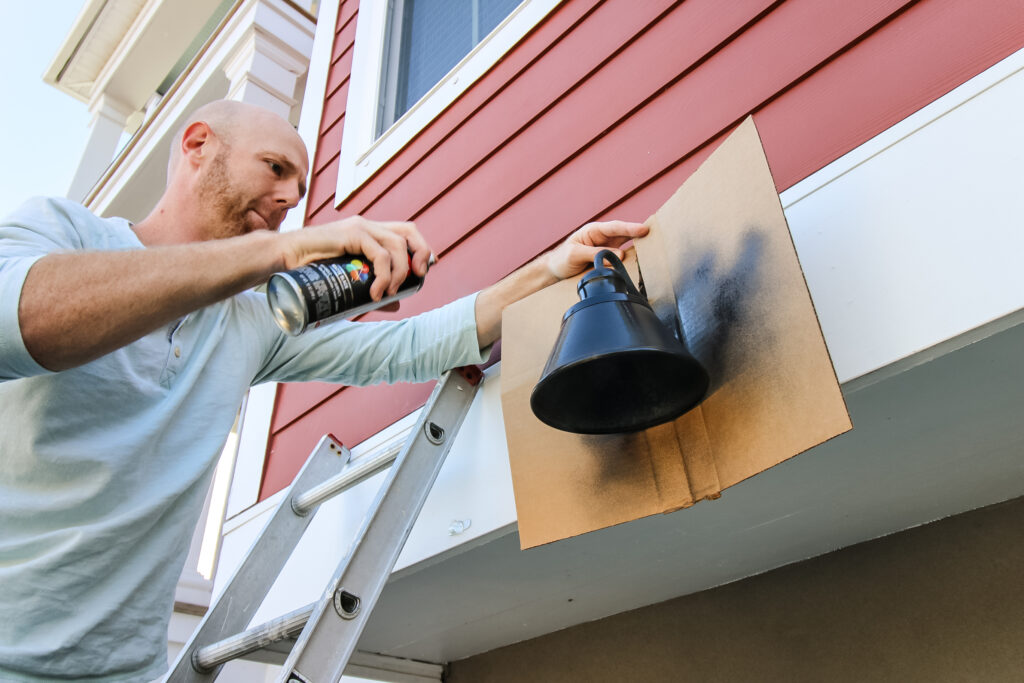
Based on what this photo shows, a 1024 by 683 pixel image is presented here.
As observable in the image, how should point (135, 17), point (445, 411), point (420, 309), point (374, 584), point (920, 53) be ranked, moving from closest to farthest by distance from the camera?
point (920, 53) → point (374, 584) → point (445, 411) → point (420, 309) → point (135, 17)

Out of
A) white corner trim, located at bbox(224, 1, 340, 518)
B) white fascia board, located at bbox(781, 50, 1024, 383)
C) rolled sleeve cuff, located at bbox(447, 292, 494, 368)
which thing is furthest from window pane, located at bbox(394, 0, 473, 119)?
white fascia board, located at bbox(781, 50, 1024, 383)

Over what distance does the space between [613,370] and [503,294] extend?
488 mm

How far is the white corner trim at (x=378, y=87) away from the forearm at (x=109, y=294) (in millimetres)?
1202

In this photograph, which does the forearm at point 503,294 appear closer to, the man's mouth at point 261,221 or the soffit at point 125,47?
the man's mouth at point 261,221

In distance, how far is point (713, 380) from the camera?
2.98 ft

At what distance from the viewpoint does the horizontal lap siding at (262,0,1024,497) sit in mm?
1061

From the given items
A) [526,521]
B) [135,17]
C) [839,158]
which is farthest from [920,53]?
[135,17]

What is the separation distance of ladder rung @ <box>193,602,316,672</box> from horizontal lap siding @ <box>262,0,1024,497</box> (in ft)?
2.04

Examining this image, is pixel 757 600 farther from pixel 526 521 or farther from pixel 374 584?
pixel 374 584

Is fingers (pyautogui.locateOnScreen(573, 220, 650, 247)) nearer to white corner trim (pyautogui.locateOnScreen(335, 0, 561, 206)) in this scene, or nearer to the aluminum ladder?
the aluminum ladder

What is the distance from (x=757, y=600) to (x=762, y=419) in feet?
2.78

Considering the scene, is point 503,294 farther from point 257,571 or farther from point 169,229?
point 257,571

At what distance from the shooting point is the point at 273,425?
2.23 m

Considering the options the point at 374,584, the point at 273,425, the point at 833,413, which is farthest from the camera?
the point at 273,425
